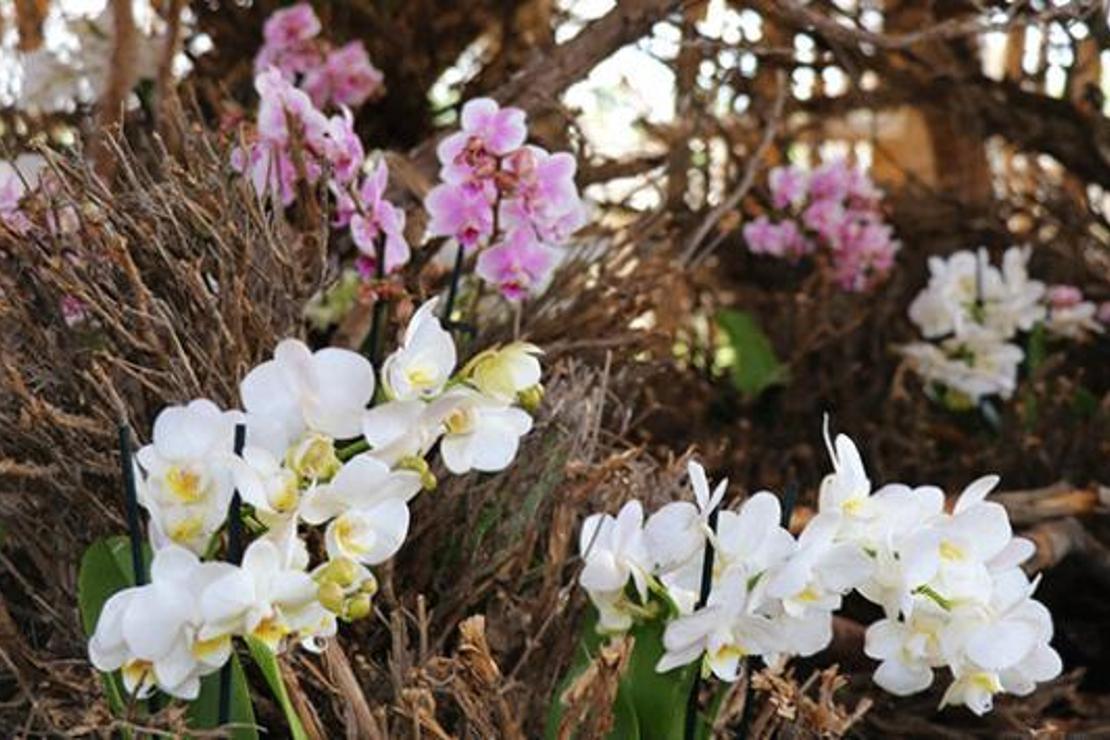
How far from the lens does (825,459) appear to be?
1436 mm

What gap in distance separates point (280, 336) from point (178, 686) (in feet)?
0.79

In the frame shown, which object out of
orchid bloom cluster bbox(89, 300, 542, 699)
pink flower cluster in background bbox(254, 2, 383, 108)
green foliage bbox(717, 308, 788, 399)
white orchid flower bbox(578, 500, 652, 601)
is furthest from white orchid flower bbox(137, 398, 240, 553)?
green foliage bbox(717, 308, 788, 399)

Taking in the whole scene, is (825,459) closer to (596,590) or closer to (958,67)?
(958,67)

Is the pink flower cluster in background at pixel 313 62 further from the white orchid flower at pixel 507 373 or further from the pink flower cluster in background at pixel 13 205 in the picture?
the white orchid flower at pixel 507 373

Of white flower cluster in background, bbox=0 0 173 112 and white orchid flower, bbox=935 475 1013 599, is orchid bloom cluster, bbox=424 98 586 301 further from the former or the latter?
white flower cluster in background, bbox=0 0 173 112

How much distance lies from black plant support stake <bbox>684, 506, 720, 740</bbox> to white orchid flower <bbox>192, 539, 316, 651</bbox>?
0.15 metres

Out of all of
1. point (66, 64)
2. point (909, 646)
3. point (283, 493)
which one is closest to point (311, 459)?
point (283, 493)

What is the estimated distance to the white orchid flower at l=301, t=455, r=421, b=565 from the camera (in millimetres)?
595

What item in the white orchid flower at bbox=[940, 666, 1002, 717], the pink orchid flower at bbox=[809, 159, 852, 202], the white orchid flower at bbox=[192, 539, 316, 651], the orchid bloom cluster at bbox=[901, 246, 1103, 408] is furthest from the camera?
the pink orchid flower at bbox=[809, 159, 852, 202]

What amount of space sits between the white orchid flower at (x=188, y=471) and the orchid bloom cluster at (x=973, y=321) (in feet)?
3.10

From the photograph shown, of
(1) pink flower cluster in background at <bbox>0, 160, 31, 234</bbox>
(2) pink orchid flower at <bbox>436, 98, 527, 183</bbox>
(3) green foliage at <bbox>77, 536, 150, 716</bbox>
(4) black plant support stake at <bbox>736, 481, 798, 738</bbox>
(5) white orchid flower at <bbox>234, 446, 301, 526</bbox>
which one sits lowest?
(4) black plant support stake at <bbox>736, 481, 798, 738</bbox>

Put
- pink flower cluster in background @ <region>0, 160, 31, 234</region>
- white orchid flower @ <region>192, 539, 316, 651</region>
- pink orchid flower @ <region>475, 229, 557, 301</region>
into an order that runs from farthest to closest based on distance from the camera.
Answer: pink orchid flower @ <region>475, 229, 557, 301</region> < pink flower cluster in background @ <region>0, 160, 31, 234</region> < white orchid flower @ <region>192, 539, 316, 651</region>

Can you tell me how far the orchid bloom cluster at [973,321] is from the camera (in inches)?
56.7

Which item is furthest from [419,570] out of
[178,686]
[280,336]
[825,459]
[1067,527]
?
[825,459]
